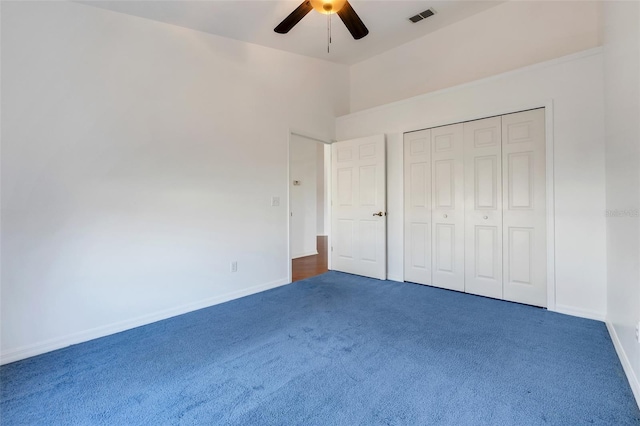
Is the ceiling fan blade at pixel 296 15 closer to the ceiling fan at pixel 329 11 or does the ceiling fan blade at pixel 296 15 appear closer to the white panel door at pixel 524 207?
the ceiling fan at pixel 329 11

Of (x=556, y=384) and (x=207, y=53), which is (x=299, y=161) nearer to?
(x=207, y=53)

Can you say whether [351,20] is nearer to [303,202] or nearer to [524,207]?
[524,207]

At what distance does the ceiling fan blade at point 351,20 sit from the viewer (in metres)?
2.35

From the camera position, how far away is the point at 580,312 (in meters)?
2.68

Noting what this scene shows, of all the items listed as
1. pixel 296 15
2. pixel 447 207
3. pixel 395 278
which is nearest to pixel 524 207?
pixel 447 207

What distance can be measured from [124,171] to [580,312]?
14.4 feet

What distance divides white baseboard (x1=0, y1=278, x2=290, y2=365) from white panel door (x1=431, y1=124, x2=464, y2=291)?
94.4 inches

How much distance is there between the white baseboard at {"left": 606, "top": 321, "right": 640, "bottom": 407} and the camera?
5.12ft

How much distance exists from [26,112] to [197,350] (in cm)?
216

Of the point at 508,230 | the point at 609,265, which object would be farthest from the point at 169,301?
the point at 609,265

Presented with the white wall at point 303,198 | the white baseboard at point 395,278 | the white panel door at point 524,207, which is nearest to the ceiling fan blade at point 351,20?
the white panel door at point 524,207

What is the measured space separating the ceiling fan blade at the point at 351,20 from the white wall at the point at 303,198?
3.19 meters

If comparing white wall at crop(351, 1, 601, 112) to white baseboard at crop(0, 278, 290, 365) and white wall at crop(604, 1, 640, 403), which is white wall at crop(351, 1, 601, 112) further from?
white baseboard at crop(0, 278, 290, 365)

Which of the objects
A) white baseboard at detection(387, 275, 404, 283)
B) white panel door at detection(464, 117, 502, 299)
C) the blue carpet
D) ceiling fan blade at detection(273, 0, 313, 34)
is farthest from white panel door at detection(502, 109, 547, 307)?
ceiling fan blade at detection(273, 0, 313, 34)
